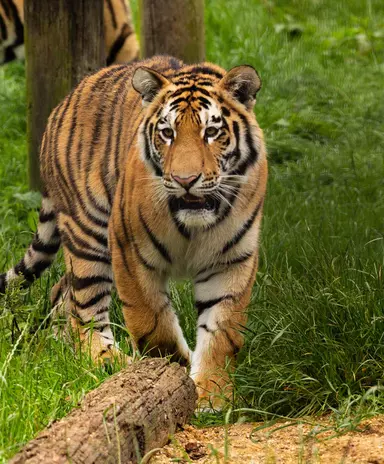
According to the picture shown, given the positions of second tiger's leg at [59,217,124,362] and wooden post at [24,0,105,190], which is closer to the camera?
second tiger's leg at [59,217,124,362]

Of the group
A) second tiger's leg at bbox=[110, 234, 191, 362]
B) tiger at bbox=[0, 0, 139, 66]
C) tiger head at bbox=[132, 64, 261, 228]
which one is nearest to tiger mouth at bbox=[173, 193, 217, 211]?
tiger head at bbox=[132, 64, 261, 228]

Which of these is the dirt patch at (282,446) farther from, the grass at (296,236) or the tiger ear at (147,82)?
the tiger ear at (147,82)

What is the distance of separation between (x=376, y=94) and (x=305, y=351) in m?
4.75

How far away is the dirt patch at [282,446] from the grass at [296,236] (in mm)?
96

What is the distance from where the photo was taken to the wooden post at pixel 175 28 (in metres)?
7.15

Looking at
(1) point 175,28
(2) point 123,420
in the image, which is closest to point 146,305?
(2) point 123,420

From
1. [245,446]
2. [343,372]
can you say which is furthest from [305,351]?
[245,446]

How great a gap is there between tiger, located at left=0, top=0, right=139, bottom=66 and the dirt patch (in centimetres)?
488

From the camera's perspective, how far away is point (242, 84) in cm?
471

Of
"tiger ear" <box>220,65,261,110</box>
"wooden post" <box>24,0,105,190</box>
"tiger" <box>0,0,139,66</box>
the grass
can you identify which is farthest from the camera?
"tiger" <box>0,0,139,66</box>

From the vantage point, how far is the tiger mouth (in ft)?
14.8

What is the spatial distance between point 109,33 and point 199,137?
418cm

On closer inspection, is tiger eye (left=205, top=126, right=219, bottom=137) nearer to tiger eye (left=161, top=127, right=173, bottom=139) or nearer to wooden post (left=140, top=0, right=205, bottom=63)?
tiger eye (left=161, top=127, right=173, bottom=139)

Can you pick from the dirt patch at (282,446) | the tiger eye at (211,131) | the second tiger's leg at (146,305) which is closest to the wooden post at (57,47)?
the second tiger's leg at (146,305)
